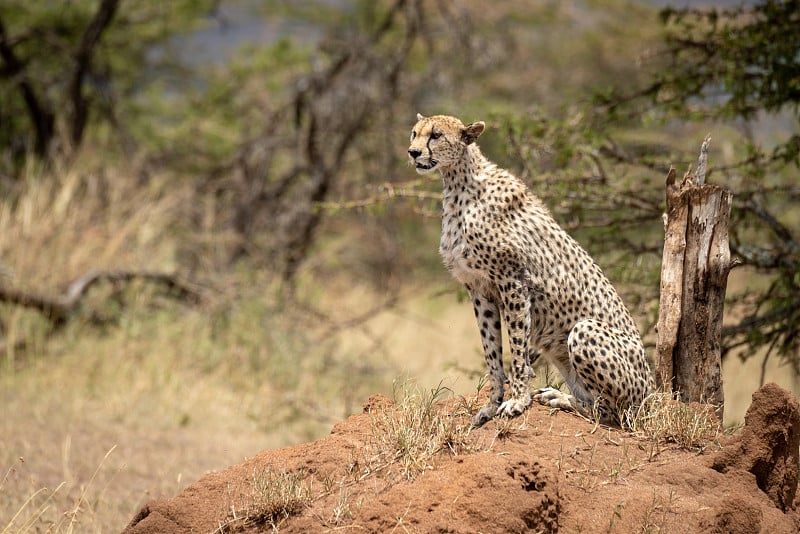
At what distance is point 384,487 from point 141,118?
47.7 ft

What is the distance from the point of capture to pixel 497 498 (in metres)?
3.85

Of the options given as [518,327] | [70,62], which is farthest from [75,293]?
[518,327]

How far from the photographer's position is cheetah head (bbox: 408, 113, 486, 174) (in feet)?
15.6

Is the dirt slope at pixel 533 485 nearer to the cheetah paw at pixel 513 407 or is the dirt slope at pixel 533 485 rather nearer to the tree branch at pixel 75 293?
the cheetah paw at pixel 513 407

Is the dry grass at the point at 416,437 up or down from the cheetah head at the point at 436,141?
down

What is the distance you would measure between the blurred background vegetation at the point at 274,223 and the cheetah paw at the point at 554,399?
107 cm

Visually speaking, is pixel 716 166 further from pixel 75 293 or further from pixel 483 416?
pixel 75 293

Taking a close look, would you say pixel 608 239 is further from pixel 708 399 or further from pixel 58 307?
pixel 58 307

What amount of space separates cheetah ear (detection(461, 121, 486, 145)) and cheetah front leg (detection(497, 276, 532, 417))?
744 mm

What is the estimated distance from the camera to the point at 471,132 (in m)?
4.86

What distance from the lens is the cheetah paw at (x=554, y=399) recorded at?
188 inches

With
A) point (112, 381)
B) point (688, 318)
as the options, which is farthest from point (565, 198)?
point (112, 381)

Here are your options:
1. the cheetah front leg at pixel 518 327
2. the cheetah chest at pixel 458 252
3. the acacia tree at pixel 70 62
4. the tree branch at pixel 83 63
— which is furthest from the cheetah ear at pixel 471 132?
the tree branch at pixel 83 63

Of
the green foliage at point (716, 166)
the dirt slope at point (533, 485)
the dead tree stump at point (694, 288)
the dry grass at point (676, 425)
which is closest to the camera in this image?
the dirt slope at point (533, 485)
